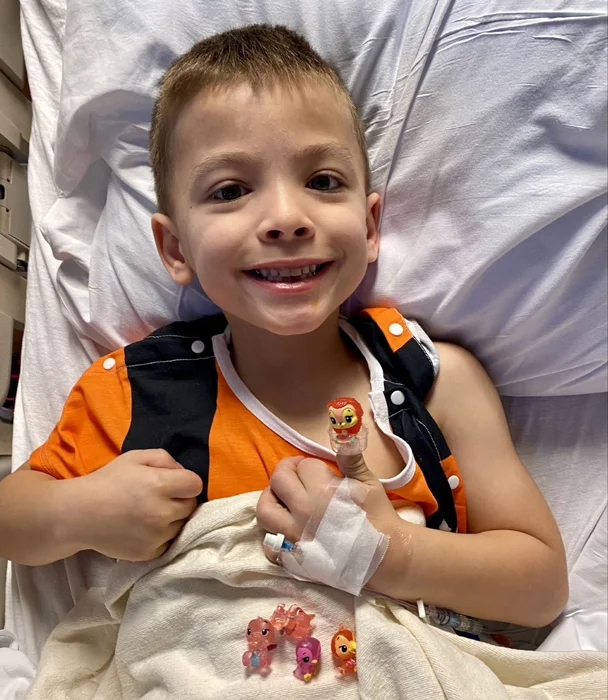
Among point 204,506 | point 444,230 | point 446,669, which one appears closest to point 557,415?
point 444,230

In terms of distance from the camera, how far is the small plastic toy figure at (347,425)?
73cm

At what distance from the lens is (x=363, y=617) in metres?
0.84

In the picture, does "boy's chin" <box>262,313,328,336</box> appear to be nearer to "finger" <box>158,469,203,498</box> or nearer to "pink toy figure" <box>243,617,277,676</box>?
"finger" <box>158,469,203,498</box>

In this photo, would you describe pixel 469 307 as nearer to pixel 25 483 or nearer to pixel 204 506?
pixel 204 506

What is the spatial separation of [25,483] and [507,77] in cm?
88

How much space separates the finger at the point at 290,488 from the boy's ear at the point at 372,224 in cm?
33

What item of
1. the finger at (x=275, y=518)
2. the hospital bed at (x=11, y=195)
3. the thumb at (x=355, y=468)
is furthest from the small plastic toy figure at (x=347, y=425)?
the hospital bed at (x=11, y=195)

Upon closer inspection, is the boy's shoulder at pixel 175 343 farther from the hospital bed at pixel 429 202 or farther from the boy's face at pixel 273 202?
the boy's face at pixel 273 202

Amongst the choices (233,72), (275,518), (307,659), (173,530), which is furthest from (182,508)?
(233,72)

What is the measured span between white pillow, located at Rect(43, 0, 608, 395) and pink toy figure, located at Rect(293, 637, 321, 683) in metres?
0.50

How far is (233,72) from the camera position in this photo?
90 cm

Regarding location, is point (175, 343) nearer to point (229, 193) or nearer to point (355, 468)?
point (229, 193)

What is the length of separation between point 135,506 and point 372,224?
1.75 ft

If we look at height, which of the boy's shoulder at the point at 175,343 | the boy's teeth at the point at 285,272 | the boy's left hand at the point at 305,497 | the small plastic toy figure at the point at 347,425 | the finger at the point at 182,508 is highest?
the boy's teeth at the point at 285,272
